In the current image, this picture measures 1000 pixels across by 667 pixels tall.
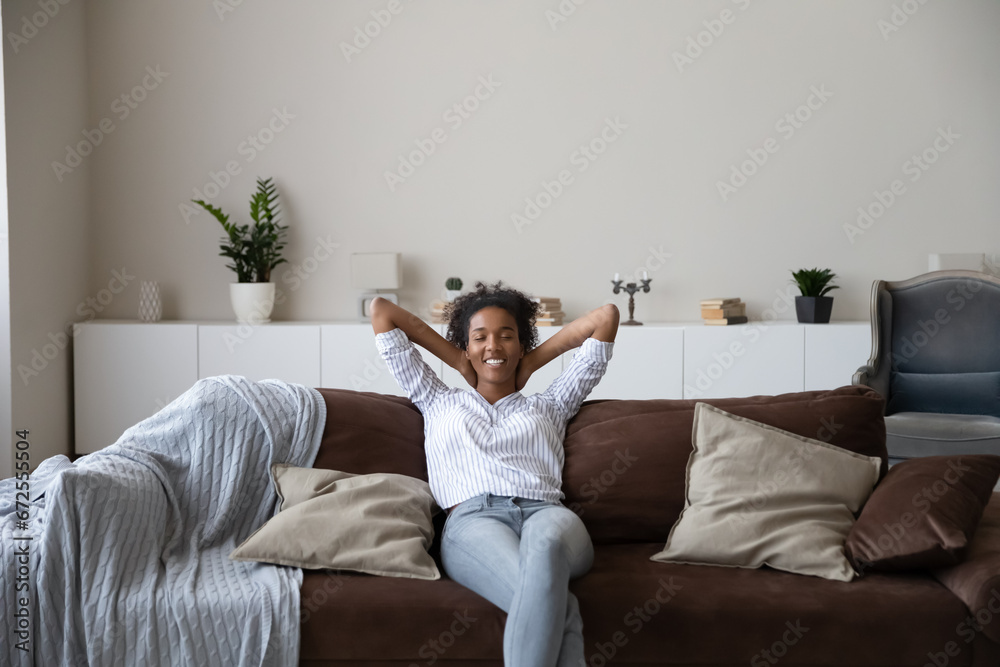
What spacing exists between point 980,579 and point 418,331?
1.65 m

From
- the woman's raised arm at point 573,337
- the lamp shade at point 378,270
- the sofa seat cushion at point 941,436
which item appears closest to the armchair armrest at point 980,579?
the woman's raised arm at point 573,337

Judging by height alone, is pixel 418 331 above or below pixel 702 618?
above

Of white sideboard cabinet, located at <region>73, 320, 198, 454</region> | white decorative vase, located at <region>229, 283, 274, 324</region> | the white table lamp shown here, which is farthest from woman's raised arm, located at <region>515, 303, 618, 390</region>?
white sideboard cabinet, located at <region>73, 320, 198, 454</region>

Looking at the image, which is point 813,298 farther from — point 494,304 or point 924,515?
point 924,515

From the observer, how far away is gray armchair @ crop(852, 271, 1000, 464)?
4.06 meters

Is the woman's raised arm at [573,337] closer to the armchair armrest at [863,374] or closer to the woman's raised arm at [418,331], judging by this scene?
the woman's raised arm at [418,331]

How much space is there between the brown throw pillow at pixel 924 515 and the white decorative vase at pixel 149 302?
404cm

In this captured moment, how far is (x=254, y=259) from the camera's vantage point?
4883 mm

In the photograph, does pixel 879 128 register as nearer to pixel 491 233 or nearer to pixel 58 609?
pixel 491 233

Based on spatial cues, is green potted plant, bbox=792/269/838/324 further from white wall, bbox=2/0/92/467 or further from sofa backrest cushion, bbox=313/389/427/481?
white wall, bbox=2/0/92/467

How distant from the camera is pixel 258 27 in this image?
16.5 feet

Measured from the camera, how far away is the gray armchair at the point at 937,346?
13.3 feet

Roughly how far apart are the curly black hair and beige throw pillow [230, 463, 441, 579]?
61 cm

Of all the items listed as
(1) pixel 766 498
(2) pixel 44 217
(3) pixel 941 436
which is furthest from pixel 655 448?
(2) pixel 44 217
